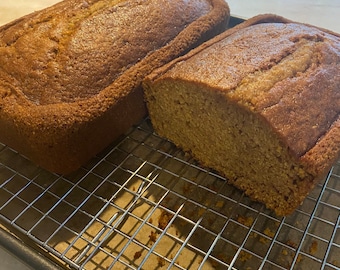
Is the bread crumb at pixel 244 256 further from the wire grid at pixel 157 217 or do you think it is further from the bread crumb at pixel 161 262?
the bread crumb at pixel 161 262

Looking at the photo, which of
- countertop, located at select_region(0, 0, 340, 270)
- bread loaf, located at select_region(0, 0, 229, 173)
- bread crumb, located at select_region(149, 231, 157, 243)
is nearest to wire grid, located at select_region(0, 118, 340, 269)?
bread crumb, located at select_region(149, 231, 157, 243)

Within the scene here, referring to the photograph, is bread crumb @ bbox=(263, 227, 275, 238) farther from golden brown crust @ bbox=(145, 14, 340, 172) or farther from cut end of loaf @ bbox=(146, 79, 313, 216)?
golden brown crust @ bbox=(145, 14, 340, 172)

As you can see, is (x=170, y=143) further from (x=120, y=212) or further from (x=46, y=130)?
(x=46, y=130)

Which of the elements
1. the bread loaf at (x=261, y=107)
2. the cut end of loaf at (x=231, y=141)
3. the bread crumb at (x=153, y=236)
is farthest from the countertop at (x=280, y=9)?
the bread crumb at (x=153, y=236)

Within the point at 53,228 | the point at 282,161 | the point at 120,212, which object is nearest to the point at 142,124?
the point at 120,212

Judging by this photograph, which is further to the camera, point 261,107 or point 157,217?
point 157,217

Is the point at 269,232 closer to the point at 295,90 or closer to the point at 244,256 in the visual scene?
the point at 244,256

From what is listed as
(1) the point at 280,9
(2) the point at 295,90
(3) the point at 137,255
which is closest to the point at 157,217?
(3) the point at 137,255
